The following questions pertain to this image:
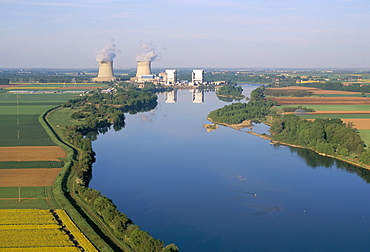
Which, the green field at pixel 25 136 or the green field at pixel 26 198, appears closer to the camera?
the green field at pixel 26 198

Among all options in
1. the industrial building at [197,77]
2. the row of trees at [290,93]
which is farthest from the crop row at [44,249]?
the industrial building at [197,77]

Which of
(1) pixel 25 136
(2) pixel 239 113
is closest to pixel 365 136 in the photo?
(2) pixel 239 113

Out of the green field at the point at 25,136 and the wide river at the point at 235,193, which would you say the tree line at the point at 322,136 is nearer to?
the wide river at the point at 235,193

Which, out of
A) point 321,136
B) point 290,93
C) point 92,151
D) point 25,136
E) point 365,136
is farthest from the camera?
point 290,93

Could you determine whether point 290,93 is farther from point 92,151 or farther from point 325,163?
point 92,151

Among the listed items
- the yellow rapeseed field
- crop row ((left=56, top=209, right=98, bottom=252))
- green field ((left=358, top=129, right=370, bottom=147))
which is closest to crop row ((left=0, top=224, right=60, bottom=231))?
the yellow rapeseed field

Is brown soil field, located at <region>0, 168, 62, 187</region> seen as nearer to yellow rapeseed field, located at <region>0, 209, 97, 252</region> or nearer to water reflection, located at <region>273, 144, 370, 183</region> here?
yellow rapeseed field, located at <region>0, 209, 97, 252</region>
